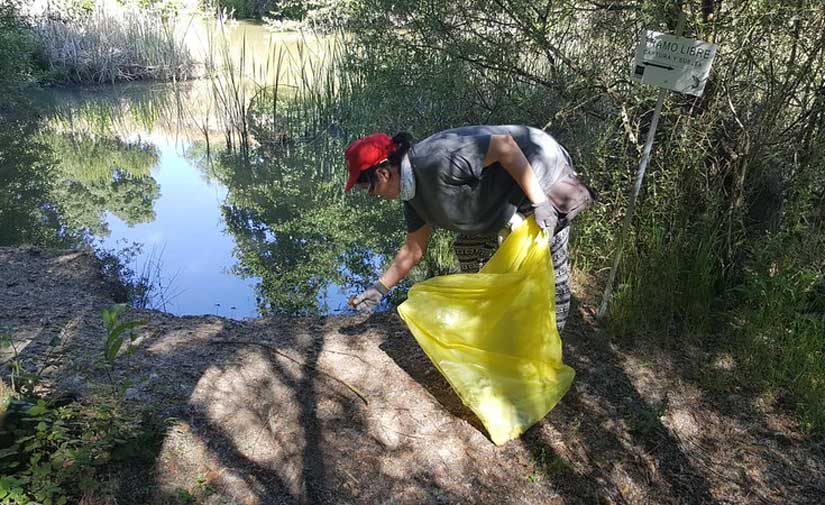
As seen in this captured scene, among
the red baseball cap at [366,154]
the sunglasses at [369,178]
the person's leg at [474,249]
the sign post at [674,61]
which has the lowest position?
the person's leg at [474,249]

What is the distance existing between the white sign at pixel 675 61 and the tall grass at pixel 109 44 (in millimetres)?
11196

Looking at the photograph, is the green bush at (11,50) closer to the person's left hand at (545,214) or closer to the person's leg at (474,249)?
the person's leg at (474,249)

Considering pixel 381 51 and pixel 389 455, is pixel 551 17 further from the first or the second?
pixel 389 455

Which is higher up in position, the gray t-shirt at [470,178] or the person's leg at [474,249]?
the gray t-shirt at [470,178]

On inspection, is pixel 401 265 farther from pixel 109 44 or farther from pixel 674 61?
pixel 109 44

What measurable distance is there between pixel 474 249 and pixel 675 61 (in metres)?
1.27

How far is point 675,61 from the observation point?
2.45 meters

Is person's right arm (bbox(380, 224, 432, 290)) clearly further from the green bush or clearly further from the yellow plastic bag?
the green bush

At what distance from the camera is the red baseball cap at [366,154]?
200 centimetres

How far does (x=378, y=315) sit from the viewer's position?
10.7 feet

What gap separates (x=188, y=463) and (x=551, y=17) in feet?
11.0

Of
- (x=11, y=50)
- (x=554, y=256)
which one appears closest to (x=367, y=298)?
(x=554, y=256)

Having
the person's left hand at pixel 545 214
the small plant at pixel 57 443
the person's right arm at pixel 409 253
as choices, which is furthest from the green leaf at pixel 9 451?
the person's left hand at pixel 545 214

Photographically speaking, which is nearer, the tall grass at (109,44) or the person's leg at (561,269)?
the person's leg at (561,269)
